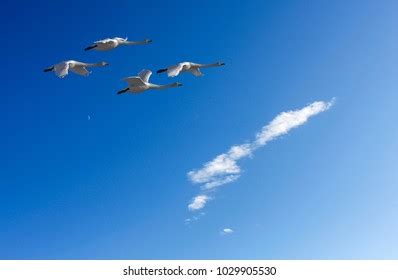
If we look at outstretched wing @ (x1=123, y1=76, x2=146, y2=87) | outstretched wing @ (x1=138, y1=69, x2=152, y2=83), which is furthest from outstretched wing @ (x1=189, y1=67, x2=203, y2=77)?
outstretched wing @ (x1=123, y1=76, x2=146, y2=87)

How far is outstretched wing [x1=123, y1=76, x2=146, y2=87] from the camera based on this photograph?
3141cm

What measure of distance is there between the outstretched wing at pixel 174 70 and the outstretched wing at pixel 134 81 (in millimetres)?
2576

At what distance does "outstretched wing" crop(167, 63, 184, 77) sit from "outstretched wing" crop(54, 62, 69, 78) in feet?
14.2

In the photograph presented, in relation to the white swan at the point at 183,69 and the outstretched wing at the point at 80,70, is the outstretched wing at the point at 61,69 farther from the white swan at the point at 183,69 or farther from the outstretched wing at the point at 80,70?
the white swan at the point at 183,69

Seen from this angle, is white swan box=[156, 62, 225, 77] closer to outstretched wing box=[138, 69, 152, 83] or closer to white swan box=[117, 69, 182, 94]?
white swan box=[117, 69, 182, 94]

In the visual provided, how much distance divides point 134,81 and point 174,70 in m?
3.29

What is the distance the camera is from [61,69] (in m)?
29.3

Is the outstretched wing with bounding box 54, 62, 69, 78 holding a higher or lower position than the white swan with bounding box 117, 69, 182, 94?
lower

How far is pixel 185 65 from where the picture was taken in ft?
105

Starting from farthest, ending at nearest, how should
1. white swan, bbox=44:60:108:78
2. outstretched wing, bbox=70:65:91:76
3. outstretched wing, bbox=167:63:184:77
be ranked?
outstretched wing, bbox=70:65:91:76, white swan, bbox=44:60:108:78, outstretched wing, bbox=167:63:184:77

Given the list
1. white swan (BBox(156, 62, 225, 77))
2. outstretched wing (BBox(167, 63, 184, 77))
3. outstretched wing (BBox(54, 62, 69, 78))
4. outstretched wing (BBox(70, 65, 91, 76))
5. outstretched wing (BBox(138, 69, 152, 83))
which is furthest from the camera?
outstretched wing (BBox(138, 69, 152, 83))

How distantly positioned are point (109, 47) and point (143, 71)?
1929 millimetres

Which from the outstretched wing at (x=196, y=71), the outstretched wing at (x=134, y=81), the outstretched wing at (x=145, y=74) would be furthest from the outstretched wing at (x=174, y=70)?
the outstretched wing at (x=196, y=71)
